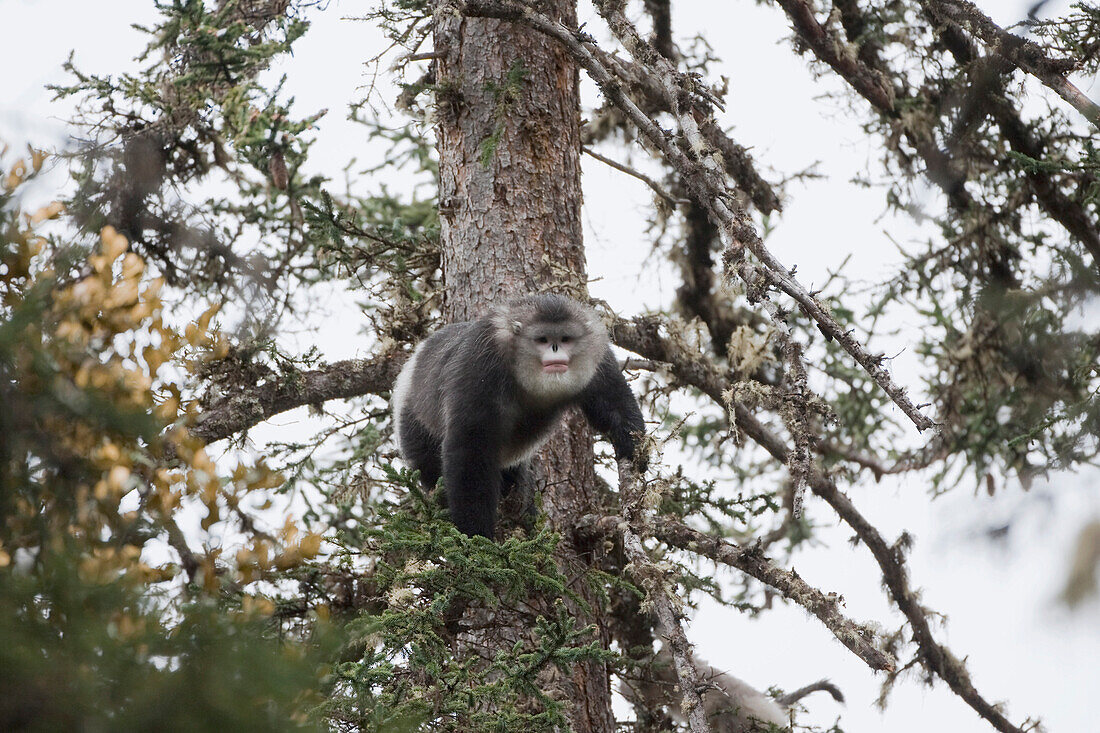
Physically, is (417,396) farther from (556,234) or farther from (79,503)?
(79,503)

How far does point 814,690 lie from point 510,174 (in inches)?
210

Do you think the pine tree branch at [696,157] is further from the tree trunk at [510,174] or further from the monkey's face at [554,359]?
the monkey's face at [554,359]

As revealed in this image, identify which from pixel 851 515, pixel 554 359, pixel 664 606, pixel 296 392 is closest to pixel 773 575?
pixel 664 606

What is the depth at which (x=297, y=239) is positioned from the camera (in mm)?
7645

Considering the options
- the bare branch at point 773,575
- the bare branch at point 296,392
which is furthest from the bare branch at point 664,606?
the bare branch at point 296,392

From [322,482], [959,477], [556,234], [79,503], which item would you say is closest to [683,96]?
[556,234]

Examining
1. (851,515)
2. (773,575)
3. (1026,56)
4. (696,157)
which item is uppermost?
(1026,56)

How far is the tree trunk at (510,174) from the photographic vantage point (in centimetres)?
594

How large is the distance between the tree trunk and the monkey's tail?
409cm

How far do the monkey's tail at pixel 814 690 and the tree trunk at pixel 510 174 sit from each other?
4086 millimetres

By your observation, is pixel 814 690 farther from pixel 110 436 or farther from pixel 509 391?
pixel 110 436

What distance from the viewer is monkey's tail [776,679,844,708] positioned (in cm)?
855

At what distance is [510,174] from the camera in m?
6.12

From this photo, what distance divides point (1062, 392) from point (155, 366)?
572 cm
